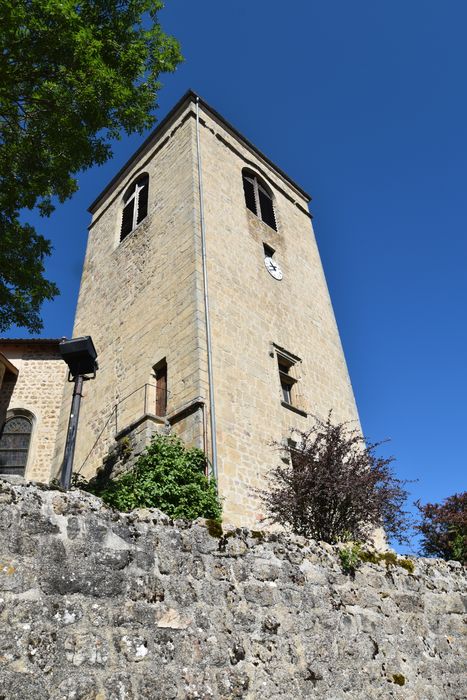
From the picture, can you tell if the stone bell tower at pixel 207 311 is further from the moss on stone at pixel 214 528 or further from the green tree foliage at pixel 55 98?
the moss on stone at pixel 214 528

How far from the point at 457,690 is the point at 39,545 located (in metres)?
3.85

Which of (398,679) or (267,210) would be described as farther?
(267,210)

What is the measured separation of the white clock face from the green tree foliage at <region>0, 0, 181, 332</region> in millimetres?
5819

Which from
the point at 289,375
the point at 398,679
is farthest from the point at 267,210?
the point at 398,679

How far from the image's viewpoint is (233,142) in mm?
17156

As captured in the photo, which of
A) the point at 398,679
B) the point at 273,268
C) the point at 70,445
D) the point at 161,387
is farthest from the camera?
the point at 273,268

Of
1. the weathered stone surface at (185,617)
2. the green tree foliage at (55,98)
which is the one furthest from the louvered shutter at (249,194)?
the weathered stone surface at (185,617)

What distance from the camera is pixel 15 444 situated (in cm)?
1321

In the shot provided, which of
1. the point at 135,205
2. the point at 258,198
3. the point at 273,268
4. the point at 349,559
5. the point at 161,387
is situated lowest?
the point at 349,559

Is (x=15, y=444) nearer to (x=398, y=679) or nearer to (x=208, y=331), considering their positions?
(x=208, y=331)

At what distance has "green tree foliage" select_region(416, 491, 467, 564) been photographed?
40.7 ft

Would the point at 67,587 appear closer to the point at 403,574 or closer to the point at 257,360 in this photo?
the point at 403,574

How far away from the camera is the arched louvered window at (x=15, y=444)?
1288 cm

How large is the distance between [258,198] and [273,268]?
370cm
